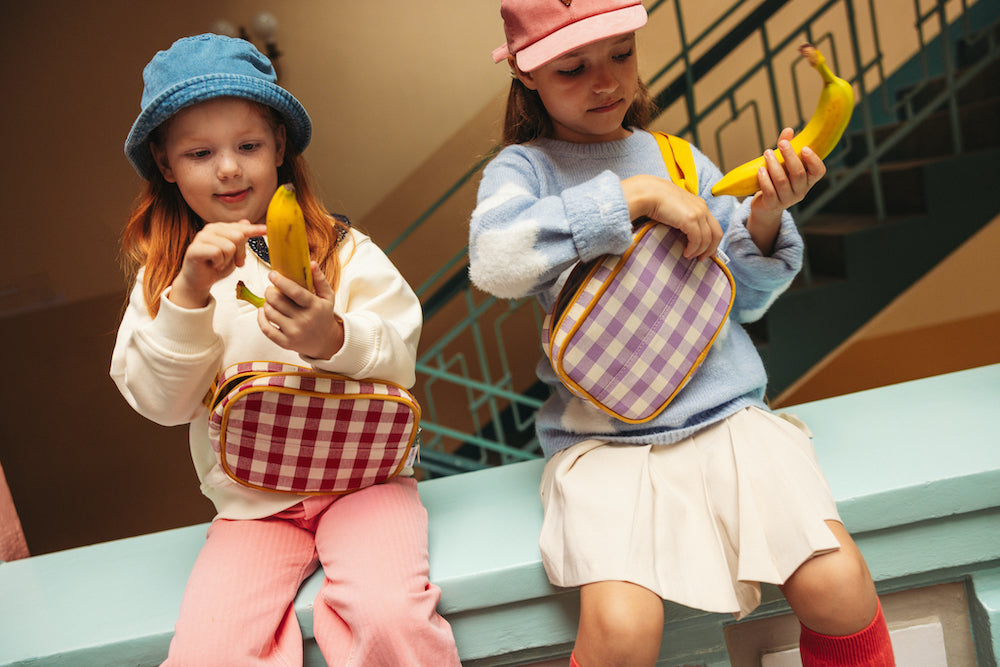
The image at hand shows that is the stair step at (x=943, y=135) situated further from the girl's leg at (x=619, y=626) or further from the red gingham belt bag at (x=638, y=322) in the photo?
Result: the girl's leg at (x=619, y=626)

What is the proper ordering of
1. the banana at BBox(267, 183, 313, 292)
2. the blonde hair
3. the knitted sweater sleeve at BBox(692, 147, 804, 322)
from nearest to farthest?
1. the banana at BBox(267, 183, 313, 292)
2. the knitted sweater sleeve at BBox(692, 147, 804, 322)
3. the blonde hair

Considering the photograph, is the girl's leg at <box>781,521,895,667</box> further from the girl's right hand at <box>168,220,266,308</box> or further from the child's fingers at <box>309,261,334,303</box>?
the girl's right hand at <box>168,220,266,308</box>

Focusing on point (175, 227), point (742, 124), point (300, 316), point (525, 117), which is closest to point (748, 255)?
point (525, 117)

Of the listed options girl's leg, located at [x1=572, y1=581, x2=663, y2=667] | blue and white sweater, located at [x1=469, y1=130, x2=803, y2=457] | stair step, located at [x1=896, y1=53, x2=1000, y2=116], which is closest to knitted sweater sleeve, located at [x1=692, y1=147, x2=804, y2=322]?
blue and white sweater, located at [x1=469, y1=130, x2=803, y2=457]

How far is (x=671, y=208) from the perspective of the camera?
960 millimetres

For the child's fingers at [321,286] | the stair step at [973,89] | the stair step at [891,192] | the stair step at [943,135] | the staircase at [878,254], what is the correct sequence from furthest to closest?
the stair step at [973,89]
the stair step at [943,135]
the stair step at [891,192]
the staircase at [878,254]
the child's fingers at [321,286]

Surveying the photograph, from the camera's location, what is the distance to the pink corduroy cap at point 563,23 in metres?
0.99

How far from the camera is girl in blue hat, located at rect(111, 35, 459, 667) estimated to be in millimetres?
910

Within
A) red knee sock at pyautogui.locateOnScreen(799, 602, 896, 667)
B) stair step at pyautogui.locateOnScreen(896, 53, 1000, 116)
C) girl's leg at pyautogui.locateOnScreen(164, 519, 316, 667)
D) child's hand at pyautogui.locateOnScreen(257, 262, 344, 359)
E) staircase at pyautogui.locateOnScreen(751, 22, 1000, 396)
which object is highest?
child's hand at pyautogui.locateOnScreen(257, 262, 344, 359)

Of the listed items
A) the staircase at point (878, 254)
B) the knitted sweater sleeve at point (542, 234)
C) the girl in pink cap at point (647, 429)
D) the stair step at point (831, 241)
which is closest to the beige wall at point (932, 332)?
the staircase at point (878, 254)

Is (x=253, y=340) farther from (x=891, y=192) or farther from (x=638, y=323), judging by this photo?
(x=891, y=192)

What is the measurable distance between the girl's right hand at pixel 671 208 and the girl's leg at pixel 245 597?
673 mm

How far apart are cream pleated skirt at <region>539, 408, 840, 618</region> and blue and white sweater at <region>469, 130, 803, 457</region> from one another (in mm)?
48

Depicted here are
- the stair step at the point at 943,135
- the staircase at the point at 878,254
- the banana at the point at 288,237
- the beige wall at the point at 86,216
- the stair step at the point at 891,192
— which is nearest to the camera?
the banana at the point at 288,237
